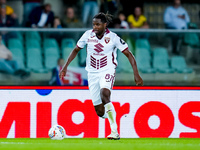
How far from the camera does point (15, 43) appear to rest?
10.9 metres

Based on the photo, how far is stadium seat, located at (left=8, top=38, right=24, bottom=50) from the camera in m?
10.9

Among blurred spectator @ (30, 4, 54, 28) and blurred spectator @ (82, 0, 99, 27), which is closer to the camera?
blurred spectator @ (30, 4, 54, 28)

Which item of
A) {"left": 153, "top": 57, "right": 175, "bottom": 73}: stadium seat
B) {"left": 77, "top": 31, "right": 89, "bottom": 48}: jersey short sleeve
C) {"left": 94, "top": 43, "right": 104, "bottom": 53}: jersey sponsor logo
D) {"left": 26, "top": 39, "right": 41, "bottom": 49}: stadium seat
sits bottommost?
{"left": 153, "top": 57, "right": 175, "bottom": 73}: stadium seat

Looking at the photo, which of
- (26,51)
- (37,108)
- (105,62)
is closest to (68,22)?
(26,51)

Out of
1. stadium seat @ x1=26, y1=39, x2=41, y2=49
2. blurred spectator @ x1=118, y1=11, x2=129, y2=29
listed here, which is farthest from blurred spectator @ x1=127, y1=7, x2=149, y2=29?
stadium seat @ x1=26, y1=39, x2=41, y2=49

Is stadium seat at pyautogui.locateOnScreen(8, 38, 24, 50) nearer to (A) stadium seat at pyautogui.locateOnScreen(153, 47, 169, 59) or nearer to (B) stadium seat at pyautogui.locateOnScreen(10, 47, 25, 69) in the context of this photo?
(B) stadium seat at pyautogui.locateOnScreen(10, 47, 25, 69)

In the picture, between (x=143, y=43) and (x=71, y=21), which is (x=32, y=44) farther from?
(x=143, y=43)

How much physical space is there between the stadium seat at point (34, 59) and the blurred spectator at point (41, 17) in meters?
1.55

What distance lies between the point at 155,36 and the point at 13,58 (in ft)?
9.35

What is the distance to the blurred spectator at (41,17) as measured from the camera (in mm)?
12492

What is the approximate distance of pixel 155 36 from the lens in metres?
11.1

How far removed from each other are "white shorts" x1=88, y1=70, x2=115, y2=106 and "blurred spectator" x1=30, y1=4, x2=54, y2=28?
3.78 metres

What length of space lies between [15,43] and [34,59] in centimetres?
49

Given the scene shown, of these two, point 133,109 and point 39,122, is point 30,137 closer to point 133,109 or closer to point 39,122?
point 39,122
